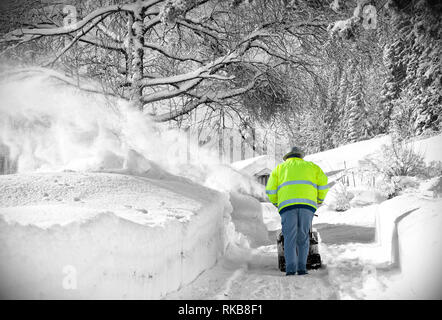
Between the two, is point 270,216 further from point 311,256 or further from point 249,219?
point 311,256

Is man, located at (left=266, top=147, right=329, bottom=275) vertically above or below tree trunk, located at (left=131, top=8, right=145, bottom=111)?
below

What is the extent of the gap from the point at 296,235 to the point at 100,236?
2.66 meters

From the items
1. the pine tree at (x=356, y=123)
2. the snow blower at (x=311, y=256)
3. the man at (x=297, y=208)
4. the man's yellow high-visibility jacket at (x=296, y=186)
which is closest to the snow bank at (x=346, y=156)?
the pine tree at (x=356, y=123)

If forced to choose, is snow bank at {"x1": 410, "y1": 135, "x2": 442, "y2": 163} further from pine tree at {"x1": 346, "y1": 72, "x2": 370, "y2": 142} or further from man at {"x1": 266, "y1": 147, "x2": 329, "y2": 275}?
man at {"x1": 266, "y1": 147, "x2": 329, "y2": 275}

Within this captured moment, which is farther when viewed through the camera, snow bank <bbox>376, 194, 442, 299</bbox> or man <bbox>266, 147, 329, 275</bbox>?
man <bbox>266, 147, 329, 275</bbox>

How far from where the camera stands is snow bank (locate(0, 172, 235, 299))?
257 centimetres

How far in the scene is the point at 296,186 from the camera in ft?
15.8

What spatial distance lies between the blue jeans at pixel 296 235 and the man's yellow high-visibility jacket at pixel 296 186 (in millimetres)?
93

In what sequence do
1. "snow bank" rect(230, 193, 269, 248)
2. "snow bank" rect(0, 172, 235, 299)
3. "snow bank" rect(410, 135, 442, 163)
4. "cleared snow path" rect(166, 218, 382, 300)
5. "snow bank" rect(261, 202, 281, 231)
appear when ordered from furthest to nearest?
"snow bank" rect(410, 135, 442, 163) < "snow bank" rect(261, 202, 281, 231) < "snow bank" rect(230, 193, 269, 248) < "cleared snow path" rect(166, 218, 382, 300) < "snow bank" rect(0, 172, 235, 299)

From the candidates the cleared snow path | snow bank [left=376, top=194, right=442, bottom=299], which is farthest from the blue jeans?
snow bank [left=376, top=194, right=442, bottom=299]

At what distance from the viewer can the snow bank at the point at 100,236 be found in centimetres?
257

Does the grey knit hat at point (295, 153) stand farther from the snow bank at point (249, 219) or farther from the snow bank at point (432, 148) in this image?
the snow bank at point (432, 148)

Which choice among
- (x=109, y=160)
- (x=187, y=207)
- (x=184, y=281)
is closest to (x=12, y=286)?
(x=184, y=281)

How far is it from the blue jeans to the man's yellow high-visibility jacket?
93 millimetres
